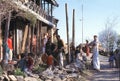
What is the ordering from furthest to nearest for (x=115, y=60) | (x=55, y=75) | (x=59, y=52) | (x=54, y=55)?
(x=115, y=60) < (x=54, y=55) < (x=59, y=52) < (x=55, y=75)

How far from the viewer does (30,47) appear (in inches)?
1035

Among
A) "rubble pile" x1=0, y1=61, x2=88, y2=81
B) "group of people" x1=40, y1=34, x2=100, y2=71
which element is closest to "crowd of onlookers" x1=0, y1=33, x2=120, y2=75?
"group of people" x1=40, y1=34, x2=100, y2=71

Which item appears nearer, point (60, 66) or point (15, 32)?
point (60, 66)

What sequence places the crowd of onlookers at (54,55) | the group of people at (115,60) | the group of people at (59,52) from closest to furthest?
1. the crowd of onlookers at (54,55)
2. the group of people at (59,52)
3. the group of people at (115,60)

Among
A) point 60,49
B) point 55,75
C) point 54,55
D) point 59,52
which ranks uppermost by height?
point 60,49

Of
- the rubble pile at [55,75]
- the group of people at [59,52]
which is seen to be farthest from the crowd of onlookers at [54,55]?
the rubble pile at [55,75]

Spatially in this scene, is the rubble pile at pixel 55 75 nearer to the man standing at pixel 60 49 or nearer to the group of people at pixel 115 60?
the man standing at pixel 60 49

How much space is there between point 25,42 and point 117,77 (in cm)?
1052

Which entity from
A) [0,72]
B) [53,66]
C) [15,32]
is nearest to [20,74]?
[0,72]

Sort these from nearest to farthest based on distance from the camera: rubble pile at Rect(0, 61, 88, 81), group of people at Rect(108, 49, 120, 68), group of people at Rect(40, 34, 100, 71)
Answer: rubble pile at Rect(0, 61, 88, 81) → group of people at Rect(40, 34, 100, 71) → group of people at Rect(108, 49, 120, 68)

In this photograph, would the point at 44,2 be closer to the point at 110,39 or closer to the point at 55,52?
the point at 55,52

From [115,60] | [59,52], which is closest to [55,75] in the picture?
[59,52]

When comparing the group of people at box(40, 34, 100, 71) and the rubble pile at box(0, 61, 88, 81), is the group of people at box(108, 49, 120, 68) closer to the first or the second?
the group of people at box(40, 34, 100, 71)

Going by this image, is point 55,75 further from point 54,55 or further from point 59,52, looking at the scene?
point 54,55
